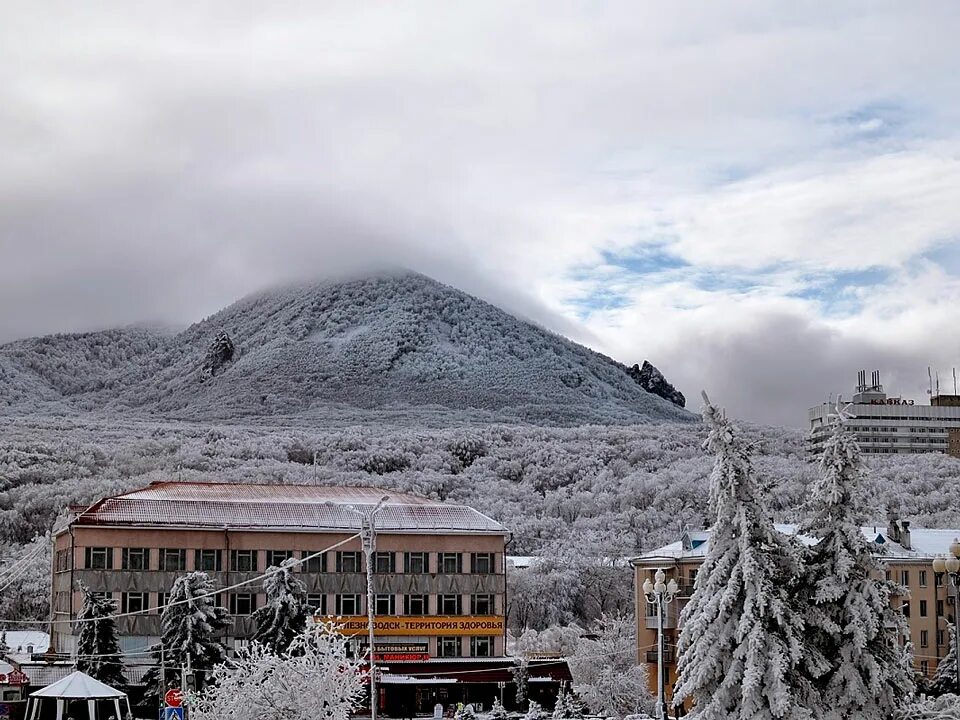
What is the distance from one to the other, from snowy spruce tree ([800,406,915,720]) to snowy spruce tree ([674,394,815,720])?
599mm

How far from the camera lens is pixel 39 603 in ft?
303

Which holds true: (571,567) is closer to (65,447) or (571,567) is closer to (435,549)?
(435,549)

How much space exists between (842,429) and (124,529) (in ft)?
128

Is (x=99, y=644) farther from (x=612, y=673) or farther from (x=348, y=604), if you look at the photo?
(x=612, y=673)

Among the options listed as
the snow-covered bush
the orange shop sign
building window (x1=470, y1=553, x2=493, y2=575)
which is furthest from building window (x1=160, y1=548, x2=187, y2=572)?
A: the snow-covered bush

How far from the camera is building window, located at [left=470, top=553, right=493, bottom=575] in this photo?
230ft

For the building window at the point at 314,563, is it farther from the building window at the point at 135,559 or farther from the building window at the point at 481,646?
the building window at the point at 481,646

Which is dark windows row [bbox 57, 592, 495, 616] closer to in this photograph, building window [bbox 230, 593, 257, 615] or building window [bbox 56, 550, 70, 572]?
building window [bbox 230, 593, 257, 615]

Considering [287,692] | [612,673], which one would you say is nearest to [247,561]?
[612,673]

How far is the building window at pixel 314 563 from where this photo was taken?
68.2m

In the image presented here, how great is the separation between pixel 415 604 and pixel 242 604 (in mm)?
7655

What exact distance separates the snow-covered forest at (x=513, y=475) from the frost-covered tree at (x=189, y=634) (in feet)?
121

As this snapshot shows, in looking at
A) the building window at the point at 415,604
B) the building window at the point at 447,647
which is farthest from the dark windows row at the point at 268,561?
the building window at the point at 447,647

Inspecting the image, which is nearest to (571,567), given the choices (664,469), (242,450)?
(664,469)
